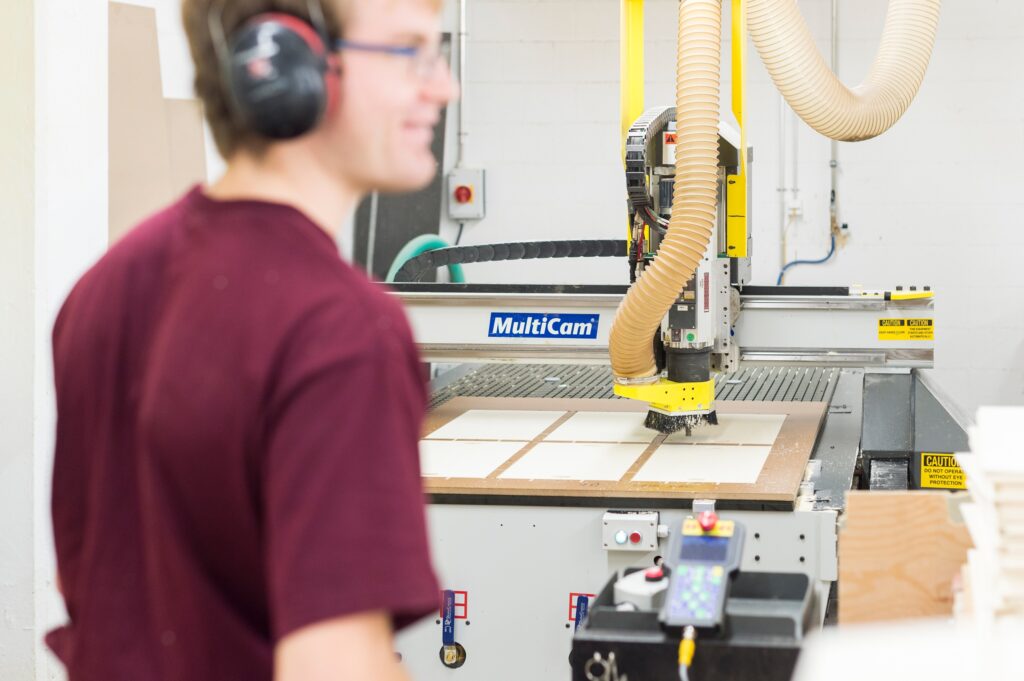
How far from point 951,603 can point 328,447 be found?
0.92 m

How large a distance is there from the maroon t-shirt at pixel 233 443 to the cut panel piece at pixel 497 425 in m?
2.56

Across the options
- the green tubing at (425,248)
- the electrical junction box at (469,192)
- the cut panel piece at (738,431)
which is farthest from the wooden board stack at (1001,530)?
the electrical junction box at (469,192)

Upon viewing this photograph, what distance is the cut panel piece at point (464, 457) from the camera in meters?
3.12

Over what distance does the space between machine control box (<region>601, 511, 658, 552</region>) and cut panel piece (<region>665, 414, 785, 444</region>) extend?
0.68 metres

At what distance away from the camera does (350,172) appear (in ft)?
3.31

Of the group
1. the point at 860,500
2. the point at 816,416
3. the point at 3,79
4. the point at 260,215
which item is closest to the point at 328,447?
the point at 260,215

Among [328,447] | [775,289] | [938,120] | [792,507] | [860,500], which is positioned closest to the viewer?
[328,447]

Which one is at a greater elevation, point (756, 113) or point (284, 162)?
point (756, 113)

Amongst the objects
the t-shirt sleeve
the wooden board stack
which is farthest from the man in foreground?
the wooden board stack

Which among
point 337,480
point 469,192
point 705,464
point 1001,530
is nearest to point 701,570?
point 1001,530

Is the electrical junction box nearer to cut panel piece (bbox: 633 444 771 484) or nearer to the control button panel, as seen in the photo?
cut panel piece (bbox: 633 444 771 484)

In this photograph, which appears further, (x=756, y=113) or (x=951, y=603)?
(x=756, y=113)

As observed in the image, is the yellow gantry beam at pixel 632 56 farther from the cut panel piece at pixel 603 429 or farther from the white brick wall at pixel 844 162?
the white brick wall at pixel 844 162

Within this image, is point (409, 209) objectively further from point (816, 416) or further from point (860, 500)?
point (860, 500)
